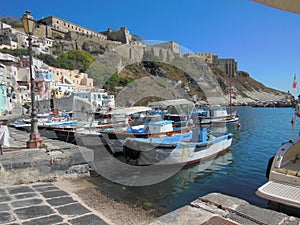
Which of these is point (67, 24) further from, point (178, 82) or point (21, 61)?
point (178, 82)

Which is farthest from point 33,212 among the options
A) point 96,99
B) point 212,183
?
point 96,99

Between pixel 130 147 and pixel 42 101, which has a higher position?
pixel 42 101

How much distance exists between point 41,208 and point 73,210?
0.49m

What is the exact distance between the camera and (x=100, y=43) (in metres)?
87.4

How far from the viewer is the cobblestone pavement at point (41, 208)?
9.38ft

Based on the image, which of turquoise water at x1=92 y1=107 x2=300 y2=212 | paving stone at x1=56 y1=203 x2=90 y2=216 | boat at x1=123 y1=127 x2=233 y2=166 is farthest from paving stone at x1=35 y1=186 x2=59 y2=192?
boat at x1=123 y1=127 x2=233 y2=166

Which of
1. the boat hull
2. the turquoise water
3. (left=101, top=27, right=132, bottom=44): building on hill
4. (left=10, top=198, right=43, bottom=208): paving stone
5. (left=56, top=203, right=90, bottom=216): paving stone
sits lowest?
the turquoise water

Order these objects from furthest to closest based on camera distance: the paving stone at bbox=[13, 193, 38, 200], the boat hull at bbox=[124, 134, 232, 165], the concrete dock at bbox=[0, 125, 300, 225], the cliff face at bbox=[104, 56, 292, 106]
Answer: the cliff face at bbox=[104, 56, 292, 106], the boat hull at bbox=[124, 134, 232, 165], the paving stone at bbox=[13, 193, 38, 200], the concrete dock at bbox=[0, 125, 300, 225]

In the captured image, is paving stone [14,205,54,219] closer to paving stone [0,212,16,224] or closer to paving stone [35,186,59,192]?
paving stone [0,212,16,224]

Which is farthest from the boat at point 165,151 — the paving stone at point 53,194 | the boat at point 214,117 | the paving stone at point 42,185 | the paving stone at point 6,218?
the boat at point 214,117

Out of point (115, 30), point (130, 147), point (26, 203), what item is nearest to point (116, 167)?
point (130, 147)

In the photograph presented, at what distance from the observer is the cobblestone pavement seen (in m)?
2.86

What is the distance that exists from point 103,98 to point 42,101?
35.2ft

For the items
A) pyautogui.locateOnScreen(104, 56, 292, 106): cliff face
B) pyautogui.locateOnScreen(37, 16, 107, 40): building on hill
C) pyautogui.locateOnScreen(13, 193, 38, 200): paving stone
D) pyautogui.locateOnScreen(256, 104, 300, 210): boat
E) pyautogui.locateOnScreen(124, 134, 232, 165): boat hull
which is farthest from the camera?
pyautogui.locateOnScreen(37, 16, 107, 40): building on hill
